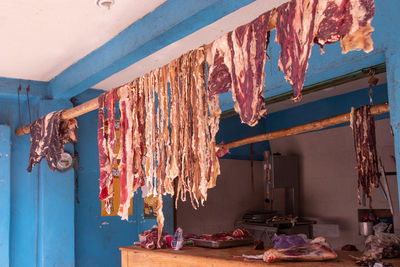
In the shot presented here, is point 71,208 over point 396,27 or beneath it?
beneath

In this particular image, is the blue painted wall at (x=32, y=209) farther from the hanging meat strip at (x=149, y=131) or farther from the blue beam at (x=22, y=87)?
the hanging meat strip at (x=149, y=131)

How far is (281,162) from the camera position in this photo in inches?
343

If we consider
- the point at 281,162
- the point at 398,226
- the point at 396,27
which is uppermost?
the point at 396,27

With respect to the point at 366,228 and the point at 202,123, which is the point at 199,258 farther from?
the point at 366,228

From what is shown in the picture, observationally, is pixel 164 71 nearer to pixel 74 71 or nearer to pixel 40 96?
pixel 74 71

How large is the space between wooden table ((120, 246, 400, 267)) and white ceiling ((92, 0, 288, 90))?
2424 millimetres

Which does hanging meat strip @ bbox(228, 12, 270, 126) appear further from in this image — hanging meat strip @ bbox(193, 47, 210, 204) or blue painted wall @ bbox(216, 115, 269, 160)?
blue painted wall @ bbox(216, 115, 269, 160)

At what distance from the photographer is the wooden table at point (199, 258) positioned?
12.4 feet

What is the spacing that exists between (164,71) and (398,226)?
5.67 meters

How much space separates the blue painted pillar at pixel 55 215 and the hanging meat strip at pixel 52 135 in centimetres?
104

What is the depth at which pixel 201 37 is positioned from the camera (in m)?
4.88

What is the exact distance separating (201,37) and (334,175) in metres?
4.78

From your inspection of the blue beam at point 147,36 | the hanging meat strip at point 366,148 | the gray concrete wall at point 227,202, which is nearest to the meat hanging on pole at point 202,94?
the blue beam at point 147,36

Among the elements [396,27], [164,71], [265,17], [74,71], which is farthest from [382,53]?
[74,71]
